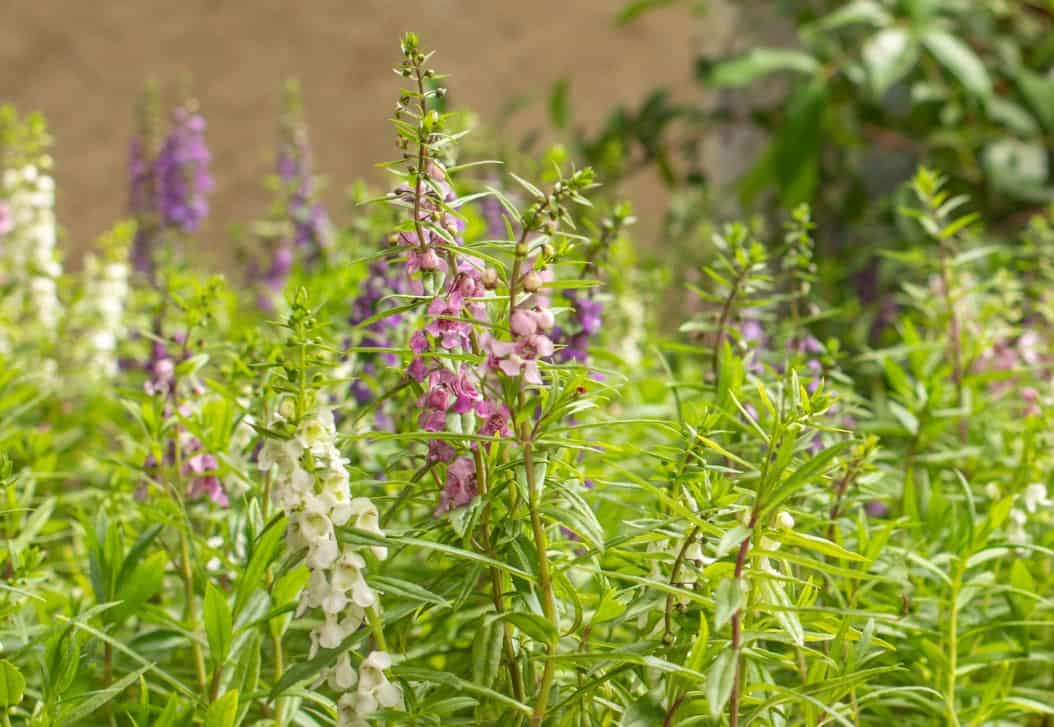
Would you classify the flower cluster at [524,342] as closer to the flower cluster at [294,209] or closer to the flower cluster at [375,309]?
the flower cluster at [375,309]

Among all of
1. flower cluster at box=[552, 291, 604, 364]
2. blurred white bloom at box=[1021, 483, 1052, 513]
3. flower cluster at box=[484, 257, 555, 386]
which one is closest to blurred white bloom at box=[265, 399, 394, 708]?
flower cluster at box=[484, 257, 555, 386]

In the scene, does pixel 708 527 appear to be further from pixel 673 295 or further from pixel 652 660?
pixel 673 295

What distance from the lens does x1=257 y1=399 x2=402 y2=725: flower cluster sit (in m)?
0.67

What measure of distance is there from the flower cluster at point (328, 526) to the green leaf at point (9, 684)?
184 mm

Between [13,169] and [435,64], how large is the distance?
290cm

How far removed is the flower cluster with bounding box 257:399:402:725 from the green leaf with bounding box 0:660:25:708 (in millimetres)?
184

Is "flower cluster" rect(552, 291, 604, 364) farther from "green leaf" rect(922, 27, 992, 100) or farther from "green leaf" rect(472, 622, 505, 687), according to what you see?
"green leaf" rect(922, 27, 992, 100)

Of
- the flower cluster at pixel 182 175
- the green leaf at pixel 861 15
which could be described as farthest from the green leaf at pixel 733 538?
the green leaf at pixel 861 15

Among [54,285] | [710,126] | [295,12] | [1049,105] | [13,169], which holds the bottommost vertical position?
[54,285]

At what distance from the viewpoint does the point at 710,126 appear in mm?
2771


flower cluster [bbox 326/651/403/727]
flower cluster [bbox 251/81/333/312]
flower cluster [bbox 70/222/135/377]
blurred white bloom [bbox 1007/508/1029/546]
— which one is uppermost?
flower cluster [bbox 251/81/333/312]

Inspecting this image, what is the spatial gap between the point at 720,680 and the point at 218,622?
0.33 metres

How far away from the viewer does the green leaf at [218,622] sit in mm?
774

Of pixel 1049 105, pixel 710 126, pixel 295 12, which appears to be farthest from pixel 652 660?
pixel 295 12
